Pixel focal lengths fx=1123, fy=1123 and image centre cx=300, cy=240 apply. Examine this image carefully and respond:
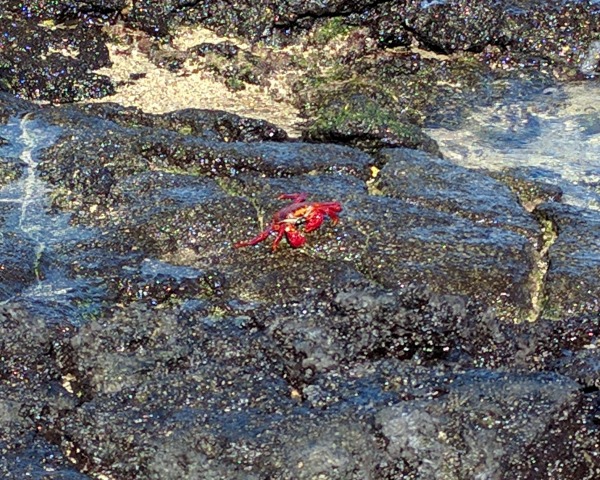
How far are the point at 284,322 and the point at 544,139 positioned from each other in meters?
3.44

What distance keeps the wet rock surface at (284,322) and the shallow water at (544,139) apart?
49cm

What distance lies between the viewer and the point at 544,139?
7.79m

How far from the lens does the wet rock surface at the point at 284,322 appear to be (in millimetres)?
4469

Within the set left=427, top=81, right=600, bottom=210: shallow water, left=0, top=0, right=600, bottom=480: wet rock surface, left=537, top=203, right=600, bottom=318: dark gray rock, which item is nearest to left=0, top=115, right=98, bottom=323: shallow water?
left=0, top=0, right=600, bottom=480: wet rock surface

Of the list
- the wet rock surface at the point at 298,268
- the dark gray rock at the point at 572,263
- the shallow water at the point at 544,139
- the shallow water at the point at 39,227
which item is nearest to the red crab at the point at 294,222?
the wet rock surface at the point at 298,268

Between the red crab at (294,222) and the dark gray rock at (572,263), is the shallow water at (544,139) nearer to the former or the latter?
the dark gray rock at (572,263)

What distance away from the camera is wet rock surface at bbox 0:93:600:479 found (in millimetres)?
4469

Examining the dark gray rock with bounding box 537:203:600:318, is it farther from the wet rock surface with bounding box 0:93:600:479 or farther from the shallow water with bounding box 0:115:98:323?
the shallow water with bounding box 0:115:98:323

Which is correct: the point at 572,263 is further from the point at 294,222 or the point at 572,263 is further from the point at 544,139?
the point at 544,139

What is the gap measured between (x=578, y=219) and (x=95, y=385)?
3060 mm

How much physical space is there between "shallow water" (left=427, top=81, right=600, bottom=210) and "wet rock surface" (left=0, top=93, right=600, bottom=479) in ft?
1.60

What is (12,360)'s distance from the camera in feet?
16.1

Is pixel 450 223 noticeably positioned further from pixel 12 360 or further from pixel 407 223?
pixel 12 360

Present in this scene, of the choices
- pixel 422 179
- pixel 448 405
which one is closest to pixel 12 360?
pixel 448 405
